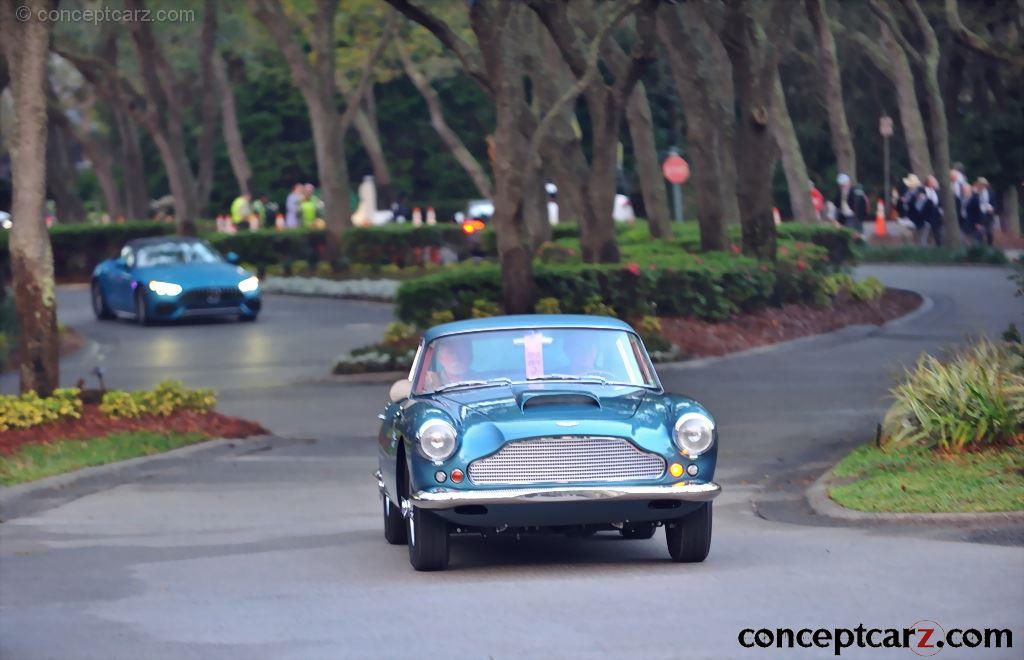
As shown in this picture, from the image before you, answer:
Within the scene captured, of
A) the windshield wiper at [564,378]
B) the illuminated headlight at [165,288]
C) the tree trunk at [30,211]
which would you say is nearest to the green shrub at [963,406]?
the windshield wiper at [564,378]

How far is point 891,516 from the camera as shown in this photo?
12.6 metres

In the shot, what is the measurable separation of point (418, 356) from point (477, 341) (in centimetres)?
42

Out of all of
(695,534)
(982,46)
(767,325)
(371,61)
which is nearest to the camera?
(695,534)

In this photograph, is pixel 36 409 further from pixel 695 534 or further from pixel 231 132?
pixel 231 132

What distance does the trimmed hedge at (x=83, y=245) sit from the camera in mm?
50278

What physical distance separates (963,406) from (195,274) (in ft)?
71.1

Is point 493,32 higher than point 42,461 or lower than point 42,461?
higher

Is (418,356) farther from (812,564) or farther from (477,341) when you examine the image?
(812,564)

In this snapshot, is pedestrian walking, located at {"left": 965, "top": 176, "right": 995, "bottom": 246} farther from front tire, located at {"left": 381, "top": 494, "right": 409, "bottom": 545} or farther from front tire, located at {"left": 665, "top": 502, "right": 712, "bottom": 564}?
front tire, located at {"left": 665, "top": 502, "right": 712, "bottom": 564}

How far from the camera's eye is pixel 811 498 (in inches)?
548

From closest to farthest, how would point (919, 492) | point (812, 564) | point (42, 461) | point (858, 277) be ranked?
point (812, 564) → point (919, 492) → point (42, 461) → point (858, 277)

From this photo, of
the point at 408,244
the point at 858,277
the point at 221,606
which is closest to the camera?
the point at 221,606

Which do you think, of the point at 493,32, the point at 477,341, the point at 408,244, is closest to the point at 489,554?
the point at 477,341

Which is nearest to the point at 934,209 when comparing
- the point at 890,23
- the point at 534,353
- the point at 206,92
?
the point at 890,23
